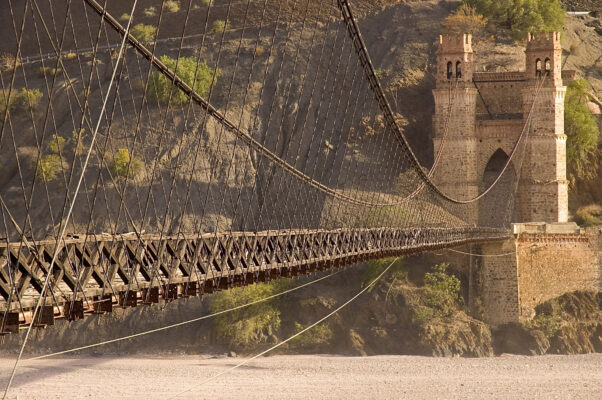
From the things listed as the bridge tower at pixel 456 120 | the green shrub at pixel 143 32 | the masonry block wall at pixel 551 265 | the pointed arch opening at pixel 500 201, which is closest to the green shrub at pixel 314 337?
the masonry block wall at pixel 551 265

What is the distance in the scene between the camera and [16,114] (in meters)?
66.8

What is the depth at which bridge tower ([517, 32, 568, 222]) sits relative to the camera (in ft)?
174

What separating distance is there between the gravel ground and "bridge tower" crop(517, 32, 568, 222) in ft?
27.3

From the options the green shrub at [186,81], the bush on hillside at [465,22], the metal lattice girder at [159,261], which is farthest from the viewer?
the bush on hillside at [465,22]

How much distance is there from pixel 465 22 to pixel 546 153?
13400 millimetres

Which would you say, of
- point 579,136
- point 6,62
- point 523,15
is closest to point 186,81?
point 523,15

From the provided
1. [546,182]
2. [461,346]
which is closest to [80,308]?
[461,346]

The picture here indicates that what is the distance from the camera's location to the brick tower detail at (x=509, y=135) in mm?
52875

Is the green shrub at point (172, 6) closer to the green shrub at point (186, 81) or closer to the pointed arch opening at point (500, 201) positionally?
the green shrub at point (186, 81)

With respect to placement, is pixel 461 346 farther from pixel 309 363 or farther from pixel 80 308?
pixel 80 308

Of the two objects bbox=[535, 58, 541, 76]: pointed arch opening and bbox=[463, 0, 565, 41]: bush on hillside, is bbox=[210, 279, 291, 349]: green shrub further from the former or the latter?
bbox=[463, 0, 565, 41]: bush on hillside

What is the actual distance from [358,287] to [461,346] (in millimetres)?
4738

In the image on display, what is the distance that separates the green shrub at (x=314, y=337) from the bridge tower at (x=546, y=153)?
33.7ft

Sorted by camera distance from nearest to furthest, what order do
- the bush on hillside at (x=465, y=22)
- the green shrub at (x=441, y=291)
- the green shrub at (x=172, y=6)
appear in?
the green shrub at (x=441, y=291), the bush on hillside at (x=465, y=22), the green shrub at (x=172, y=6)
